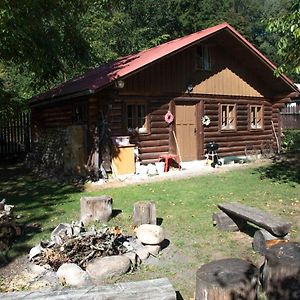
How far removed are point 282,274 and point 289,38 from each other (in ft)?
25.3

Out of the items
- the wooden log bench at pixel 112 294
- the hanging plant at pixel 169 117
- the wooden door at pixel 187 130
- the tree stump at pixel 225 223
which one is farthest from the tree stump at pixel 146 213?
the wooden door at pixel 187 130

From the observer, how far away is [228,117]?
58.7 feet

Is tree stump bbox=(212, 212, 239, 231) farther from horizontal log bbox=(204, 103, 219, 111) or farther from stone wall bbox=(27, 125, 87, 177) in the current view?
horizontal log bbox=(204, 103, 219, 111)

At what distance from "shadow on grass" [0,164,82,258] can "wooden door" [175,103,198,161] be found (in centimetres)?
521

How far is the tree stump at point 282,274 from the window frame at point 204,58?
12.6 meters

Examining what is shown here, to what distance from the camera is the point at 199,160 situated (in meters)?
16.4

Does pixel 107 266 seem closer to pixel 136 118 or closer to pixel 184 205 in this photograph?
pixel 184 205

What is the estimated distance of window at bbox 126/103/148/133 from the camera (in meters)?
14.6

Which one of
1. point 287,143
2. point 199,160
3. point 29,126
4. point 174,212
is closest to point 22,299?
point 174,212

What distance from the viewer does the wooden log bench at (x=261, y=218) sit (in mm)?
5742

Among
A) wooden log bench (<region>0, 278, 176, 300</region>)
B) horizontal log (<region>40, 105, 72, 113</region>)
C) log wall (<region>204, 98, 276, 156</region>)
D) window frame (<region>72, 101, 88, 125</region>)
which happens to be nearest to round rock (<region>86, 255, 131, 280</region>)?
wooden log bench (<region>0, 278, 176, 300</region>)

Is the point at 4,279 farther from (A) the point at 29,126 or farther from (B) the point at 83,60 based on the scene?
(A) the point at 29,126

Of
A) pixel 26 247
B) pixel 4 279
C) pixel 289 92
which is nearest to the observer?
pixel 4 279

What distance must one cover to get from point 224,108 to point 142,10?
30323 millimetres
